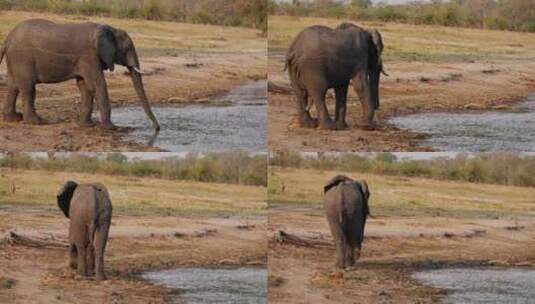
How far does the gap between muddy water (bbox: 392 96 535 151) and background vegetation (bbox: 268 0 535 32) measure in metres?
6.70

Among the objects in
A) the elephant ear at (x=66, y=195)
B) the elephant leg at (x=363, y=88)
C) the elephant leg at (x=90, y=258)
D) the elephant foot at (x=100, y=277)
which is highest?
the elephant leg at (x=363, y=88)

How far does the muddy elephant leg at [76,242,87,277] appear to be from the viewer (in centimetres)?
1653

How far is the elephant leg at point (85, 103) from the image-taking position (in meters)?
16.9

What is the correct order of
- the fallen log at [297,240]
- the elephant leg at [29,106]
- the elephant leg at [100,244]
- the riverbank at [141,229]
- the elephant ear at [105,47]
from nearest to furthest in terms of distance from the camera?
the elephant leg at [100,244] → the elephant ear at [105,47] → the elephant leg at [29,106] → the riverbank at [141,229] → the fallen log at [297,240]

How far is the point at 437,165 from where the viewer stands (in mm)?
25156

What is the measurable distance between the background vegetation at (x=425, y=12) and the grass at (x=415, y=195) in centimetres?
341

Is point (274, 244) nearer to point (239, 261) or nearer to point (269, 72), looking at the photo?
point (239, 261)

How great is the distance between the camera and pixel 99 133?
1736 centimetres

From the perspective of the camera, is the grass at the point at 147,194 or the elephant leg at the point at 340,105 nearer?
the elephant leg at the point at 340,105

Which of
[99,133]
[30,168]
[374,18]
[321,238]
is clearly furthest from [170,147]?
[374,18]

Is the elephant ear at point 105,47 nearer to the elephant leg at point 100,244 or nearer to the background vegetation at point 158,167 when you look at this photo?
the elephant leg at point 100,244

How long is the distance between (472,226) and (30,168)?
22.2ft

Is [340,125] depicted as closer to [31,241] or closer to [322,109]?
[322,109]

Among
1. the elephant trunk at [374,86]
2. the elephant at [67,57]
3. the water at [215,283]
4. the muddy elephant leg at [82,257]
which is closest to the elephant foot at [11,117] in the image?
the elephant at [67,57]
